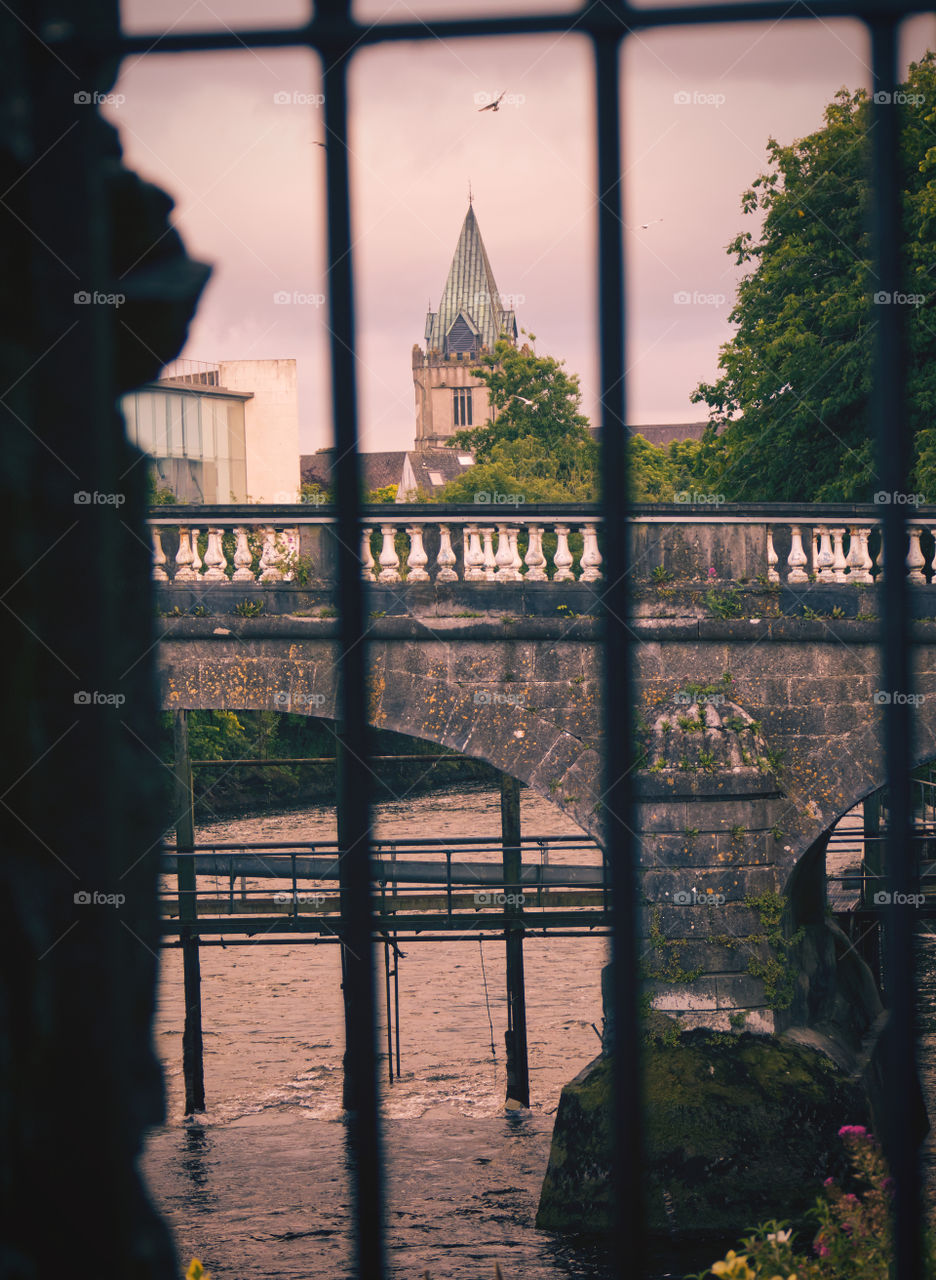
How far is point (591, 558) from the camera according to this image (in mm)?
11797

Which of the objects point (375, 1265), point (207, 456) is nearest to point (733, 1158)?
point (375, 1265)

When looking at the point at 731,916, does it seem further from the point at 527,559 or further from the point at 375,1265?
the point at 375,1265

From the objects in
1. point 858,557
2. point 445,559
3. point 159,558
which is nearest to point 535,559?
point 445,559

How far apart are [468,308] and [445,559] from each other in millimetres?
92182

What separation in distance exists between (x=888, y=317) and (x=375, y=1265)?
1882 millimetres

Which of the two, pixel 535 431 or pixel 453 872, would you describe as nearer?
pixel 453 872

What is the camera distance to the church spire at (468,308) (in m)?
97.9

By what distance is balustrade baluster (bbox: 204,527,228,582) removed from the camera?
12.0 meters

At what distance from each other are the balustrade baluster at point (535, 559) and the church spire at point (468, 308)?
87.0m

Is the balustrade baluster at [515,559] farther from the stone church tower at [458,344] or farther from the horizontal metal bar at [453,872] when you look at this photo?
the stone church tower at [458,344]

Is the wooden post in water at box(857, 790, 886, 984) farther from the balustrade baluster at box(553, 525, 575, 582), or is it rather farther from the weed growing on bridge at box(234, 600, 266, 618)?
the weed growing on bridge at box(234, 600, 266, 618)

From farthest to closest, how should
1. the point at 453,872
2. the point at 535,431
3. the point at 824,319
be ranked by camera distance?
1. the point at 535,431
2. the point at 824,319
3. the point at 453,872

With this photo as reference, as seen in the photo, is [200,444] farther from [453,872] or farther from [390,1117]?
[390,1117]

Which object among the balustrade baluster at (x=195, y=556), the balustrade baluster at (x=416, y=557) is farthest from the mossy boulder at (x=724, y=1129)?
the balustrade baluster at (x=195, y=556)
